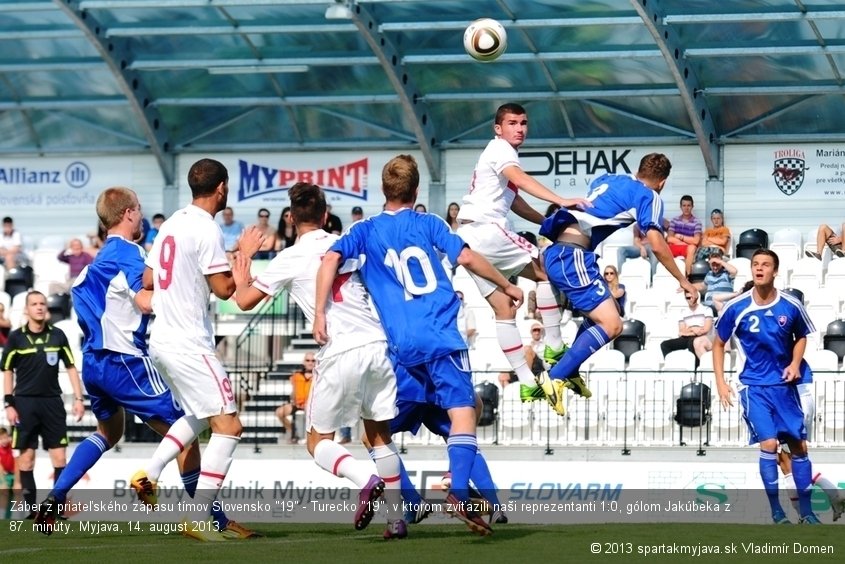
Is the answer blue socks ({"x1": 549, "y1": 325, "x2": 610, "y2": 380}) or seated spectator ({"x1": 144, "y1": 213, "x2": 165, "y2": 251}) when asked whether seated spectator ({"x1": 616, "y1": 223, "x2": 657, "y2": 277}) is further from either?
blue socks ({"x1": 549, "y1": 325, "x2": 610, "y2": 380})

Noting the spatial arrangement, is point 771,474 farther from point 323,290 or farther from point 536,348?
point 536,348

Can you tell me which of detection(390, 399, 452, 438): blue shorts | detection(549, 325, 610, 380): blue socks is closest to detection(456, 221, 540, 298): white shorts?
detection(549, 325, 610, 380): blue socks

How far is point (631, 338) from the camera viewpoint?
2045 centimetres

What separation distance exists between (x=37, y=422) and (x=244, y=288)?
6.41 m

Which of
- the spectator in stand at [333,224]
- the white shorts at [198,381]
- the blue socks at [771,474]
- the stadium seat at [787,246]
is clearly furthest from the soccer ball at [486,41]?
the spectator in stand at [333,224]

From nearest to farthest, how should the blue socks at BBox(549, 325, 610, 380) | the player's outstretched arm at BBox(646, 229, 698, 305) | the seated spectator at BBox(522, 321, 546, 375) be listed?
the player's outstretched arm at BBox(646, 229, 698, 305) < the blue socks at BBox(549, 325, 610, 380) < the seated spectator at BBox(522, 321, 546, 375)

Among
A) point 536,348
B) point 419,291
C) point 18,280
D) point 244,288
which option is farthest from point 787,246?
point 244,288

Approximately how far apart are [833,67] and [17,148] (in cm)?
1427

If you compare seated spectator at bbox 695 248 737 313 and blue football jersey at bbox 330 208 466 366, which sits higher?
seated spectator at bbox 695 248 737 313

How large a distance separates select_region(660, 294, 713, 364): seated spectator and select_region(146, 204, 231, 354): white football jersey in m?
10.5

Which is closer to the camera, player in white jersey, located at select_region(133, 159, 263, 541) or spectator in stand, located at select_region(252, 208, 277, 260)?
player in white jersey, located at select_region(133, 159, 263, 541)

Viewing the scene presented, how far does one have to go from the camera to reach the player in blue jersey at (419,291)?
945 centimetres

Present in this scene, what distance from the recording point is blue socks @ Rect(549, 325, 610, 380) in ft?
37.7

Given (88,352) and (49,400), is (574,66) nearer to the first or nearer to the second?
(49,400)
